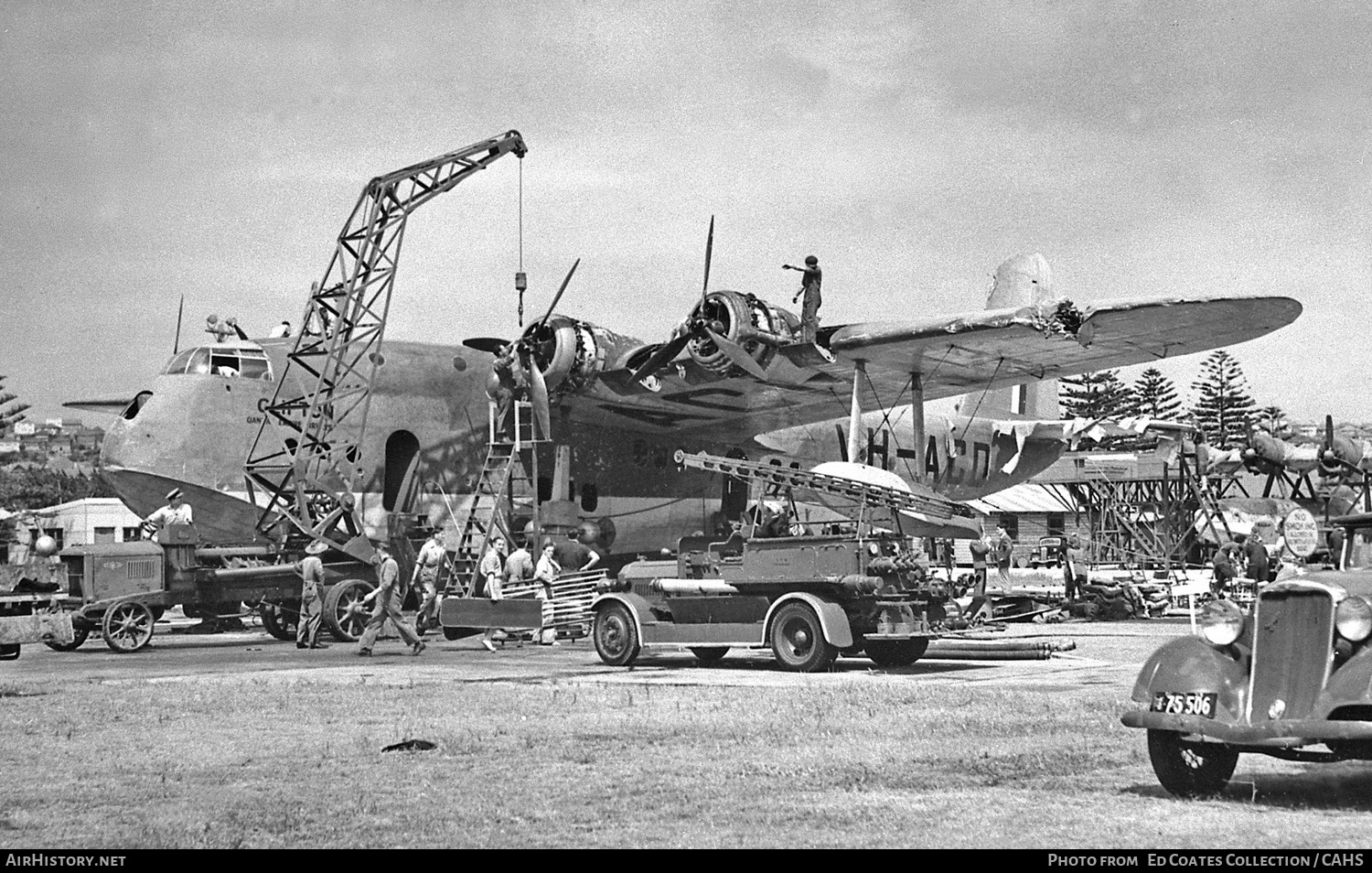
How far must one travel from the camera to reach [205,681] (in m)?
14.7

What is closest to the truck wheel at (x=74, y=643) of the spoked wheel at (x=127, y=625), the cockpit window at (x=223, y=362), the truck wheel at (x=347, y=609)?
the spoked wheel at (x=127, y=625)

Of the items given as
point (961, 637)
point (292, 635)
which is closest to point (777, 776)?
point (961, 637)

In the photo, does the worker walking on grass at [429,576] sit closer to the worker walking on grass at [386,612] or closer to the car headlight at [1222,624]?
the worker walking on grass at [386,612]

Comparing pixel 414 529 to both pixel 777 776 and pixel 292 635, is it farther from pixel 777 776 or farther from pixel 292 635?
pixel 777 776

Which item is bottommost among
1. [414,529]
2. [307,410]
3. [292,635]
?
[292,635]

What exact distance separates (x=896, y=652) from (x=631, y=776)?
8.43 meters

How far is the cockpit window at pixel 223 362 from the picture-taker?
24203 millimetres

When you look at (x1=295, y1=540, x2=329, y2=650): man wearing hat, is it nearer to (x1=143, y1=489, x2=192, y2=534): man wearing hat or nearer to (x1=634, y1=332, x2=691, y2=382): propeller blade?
(x1=143, y1=489, x2=192, y2=534): man wearing hat

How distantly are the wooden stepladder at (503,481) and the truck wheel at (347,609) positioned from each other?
2.37 m

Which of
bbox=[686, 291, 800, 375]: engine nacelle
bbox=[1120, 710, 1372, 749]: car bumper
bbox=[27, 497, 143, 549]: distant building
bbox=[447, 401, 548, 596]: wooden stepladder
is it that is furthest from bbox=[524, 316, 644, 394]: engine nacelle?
bbox=[27, 497, 143, 549]: distant building

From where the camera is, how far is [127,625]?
19.9m

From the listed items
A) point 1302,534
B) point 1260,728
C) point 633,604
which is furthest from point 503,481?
point 1260,728

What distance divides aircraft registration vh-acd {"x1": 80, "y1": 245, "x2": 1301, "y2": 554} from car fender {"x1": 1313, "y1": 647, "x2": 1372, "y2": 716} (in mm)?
14334
